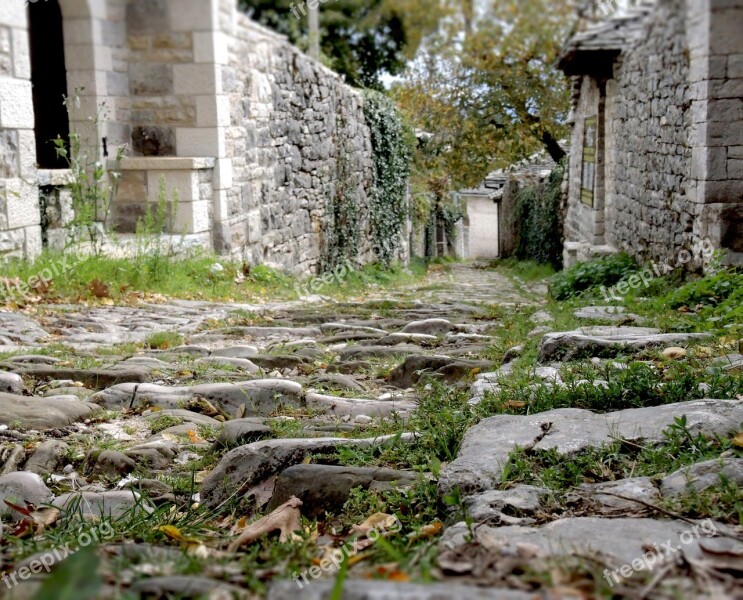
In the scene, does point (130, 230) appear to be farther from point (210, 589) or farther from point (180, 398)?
point (210, 589)

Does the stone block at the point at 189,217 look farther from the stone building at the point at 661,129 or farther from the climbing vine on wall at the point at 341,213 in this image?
the stone building at the point at 661,129

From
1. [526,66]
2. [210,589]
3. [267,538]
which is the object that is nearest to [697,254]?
[267,538]

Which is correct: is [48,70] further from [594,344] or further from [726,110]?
[594,344]

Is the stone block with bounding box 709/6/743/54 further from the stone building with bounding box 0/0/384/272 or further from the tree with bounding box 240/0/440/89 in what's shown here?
the tree with bounding box 240/0/440/89

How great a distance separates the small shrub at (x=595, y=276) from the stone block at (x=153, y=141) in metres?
4.50

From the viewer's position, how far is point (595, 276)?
938 centimetres

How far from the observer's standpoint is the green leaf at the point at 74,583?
1043 mm

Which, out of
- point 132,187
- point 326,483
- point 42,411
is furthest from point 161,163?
point 326,483

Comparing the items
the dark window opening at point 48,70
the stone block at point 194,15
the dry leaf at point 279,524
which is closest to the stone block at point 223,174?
the stone block at point 194,15

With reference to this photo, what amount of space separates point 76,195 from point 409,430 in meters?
5.13

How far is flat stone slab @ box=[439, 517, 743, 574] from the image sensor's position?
65.7 inches

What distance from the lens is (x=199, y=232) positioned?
8.75 meters

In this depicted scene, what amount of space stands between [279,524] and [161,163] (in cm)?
678

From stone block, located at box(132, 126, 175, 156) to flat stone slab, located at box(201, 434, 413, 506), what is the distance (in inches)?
256
